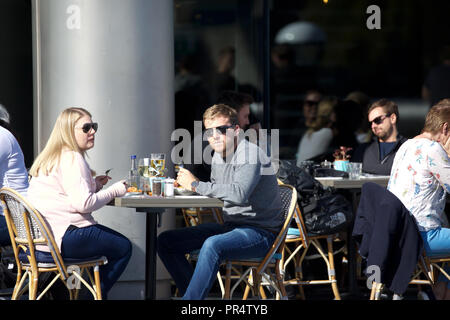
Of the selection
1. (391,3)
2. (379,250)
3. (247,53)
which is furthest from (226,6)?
(391,3)

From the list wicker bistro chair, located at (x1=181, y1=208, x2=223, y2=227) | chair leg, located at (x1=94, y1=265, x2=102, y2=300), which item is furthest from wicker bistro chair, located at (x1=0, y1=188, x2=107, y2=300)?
wicker bistro chair, located at (x1=181, y1=208, x2=223, y2=227)

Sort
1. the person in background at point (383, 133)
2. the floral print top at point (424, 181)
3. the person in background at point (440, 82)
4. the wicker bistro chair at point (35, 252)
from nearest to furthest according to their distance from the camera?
the wicker bistro chair at point (35, 252)
the floral print top at point (424, 181)
the person in background at point (383, 133)
the person in background at point (440, 82)

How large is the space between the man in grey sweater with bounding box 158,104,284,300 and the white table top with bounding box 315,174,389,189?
85 cm

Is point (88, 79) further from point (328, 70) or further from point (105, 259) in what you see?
point (328, 70)

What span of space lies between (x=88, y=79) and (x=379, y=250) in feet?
8.02

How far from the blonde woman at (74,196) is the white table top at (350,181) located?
5.35 feet

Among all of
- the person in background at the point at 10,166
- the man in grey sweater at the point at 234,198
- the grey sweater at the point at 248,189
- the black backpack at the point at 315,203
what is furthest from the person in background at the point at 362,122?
the person in background at the point at 10,166

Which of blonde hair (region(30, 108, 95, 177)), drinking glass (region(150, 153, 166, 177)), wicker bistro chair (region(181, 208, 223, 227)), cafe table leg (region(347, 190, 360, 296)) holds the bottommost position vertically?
cafe table leg (region(347, 190, 360, 296))

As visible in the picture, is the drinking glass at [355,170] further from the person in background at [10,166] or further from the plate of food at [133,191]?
the person in background at [10,166]

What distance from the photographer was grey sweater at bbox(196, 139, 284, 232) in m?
4.65

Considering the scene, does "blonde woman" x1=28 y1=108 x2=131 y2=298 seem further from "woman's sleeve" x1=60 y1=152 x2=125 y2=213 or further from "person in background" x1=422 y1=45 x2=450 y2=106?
"person in background" x1=422 y1=45 x2=450 y2=106

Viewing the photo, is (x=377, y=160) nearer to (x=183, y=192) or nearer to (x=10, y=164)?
(x=183, y=192)

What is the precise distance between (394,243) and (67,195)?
6.20ft

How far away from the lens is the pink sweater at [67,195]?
4.70 m
